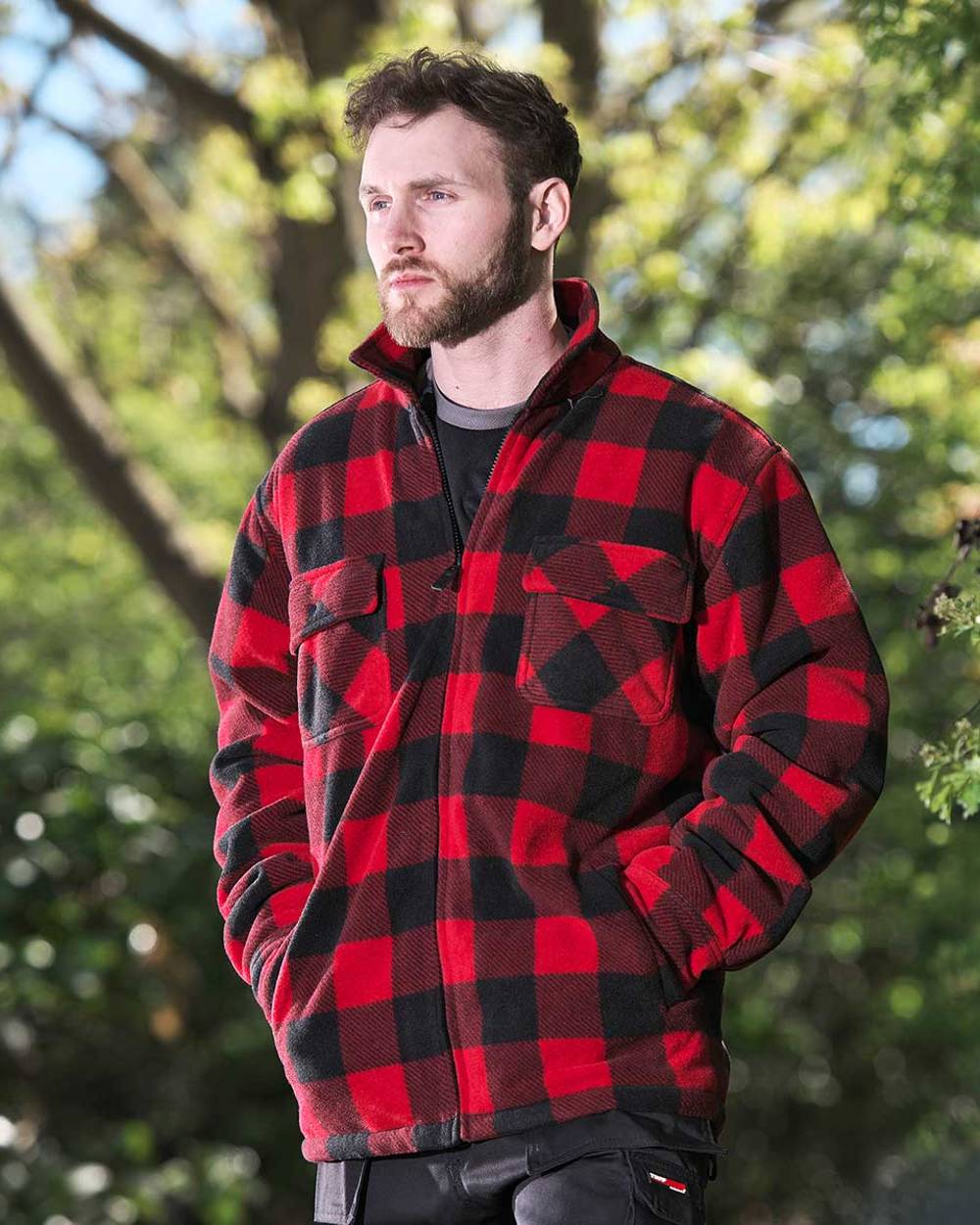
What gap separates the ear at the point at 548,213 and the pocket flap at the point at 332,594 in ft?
1.80

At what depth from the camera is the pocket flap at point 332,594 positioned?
262cm

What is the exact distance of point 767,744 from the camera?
2.43 meters

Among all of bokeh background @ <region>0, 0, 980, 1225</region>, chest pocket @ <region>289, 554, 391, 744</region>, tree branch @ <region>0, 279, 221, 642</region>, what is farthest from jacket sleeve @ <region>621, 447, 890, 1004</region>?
tree branch @ <region>0, 279, 221, 642</region>

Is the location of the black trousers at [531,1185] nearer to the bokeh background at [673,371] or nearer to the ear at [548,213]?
the ear at [548,213]

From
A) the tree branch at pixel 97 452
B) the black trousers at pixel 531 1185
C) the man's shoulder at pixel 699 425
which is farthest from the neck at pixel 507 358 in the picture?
the tree branch at pixel 97 452

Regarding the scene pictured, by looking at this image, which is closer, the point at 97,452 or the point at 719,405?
the point at 719,405

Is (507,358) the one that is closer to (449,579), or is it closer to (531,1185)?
(449,579)

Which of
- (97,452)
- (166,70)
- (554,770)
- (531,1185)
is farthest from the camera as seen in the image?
(166,70)

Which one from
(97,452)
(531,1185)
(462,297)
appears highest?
(462,297)

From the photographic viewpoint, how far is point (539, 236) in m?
2.70

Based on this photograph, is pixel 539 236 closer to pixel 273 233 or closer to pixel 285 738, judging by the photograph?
pixel 285 738

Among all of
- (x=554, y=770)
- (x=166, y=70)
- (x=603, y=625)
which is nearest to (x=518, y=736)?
(x=554, y=770)

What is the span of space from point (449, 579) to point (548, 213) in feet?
1.98

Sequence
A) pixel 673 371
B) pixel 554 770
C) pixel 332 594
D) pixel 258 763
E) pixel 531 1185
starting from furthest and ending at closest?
pixel 673 371, pixel 258 763, pixel 332 594, pixel 554 770, pixel 531 1185
